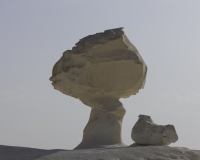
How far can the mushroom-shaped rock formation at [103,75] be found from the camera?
15969 mm

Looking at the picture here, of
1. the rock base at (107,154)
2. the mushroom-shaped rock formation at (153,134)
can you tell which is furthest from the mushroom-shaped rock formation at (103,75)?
the rock base at (107,154)

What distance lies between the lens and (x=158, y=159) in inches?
460

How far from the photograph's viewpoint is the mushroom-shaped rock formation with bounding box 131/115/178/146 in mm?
14078

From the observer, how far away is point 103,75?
53.6 ft

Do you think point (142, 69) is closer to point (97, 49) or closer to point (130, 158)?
point (97, 49)

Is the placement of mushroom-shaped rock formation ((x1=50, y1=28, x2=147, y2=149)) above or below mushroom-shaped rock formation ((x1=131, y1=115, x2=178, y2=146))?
above

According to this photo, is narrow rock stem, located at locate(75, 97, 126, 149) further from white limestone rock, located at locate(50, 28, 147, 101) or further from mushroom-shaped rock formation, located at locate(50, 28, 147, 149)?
white limestone rock, located at locate(50, 28, 147, 101)

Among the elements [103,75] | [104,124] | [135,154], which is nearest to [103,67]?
[103,75]

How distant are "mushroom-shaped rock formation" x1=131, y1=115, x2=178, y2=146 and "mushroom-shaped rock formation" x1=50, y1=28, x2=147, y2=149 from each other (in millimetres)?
1606

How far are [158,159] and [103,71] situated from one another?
17.3ft

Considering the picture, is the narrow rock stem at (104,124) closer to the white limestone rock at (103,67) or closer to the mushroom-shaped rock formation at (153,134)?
the white limestone rock at (103,67)

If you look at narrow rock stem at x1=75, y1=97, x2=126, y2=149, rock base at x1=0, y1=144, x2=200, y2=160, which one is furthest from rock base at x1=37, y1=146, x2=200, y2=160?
narrow rock stem at x1=75, y1=97, x2=126, y2=149

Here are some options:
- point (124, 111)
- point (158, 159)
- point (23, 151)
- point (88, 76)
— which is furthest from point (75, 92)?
point (158, 159)

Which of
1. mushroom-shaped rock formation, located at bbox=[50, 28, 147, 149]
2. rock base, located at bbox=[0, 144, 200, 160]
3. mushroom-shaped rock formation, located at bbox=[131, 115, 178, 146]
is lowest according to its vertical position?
rock base, located at bbox=[0, 144, 200, 160]
